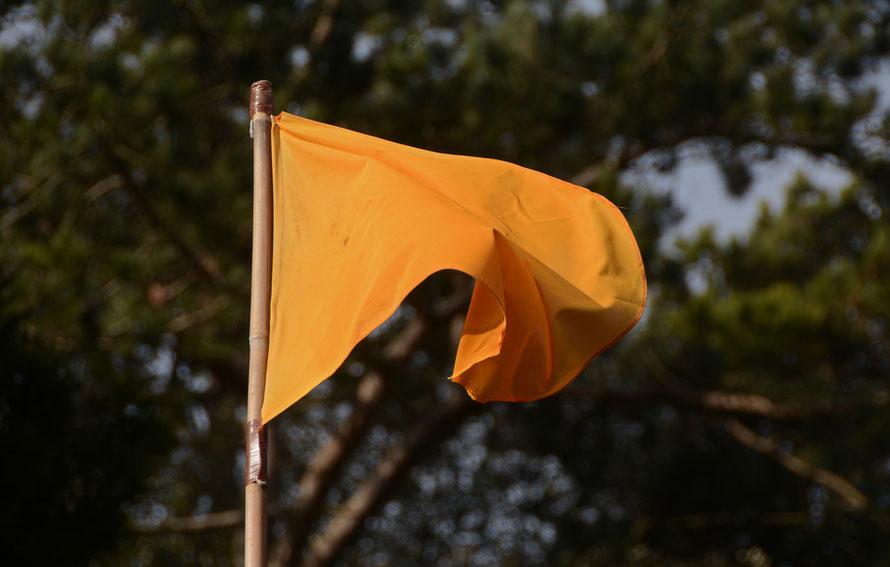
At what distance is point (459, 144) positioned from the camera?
732 centimetres

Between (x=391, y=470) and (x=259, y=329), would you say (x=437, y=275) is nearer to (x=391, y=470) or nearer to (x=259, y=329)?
(x=391, y=470)

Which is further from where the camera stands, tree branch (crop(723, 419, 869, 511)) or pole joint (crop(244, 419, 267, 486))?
tree branch (crop(723, 419, 869, 511))

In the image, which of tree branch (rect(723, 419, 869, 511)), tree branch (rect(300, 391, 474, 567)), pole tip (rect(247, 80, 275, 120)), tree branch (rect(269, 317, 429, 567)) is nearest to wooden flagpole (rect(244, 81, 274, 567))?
pole tip (rect(247, 80, 275, 120))

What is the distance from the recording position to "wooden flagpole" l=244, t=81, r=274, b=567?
2248mm

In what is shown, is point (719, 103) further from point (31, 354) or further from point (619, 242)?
point (619, 242)

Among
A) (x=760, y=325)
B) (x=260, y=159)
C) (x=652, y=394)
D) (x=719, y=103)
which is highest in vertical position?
(x=260, y=159)

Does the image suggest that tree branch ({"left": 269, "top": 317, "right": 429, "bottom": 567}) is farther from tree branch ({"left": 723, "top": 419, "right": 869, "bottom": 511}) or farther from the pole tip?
the pole tip

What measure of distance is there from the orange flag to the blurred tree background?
2658 mm

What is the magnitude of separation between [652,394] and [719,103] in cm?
233

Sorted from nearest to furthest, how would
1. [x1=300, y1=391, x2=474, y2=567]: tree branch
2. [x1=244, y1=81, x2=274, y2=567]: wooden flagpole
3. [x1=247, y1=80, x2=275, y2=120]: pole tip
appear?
[x1=244, y1=81, x2=274, y2=567]: wooden flagpole → [x1=247, y1=80, x2=275, y2=120]: pole tip → [x1=300, y1=391, x2=474, y2=567]: tree branch

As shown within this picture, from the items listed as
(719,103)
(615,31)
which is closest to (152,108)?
(615,31)

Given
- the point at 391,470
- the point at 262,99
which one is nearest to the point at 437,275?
the point at 391,470

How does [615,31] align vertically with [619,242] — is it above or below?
below

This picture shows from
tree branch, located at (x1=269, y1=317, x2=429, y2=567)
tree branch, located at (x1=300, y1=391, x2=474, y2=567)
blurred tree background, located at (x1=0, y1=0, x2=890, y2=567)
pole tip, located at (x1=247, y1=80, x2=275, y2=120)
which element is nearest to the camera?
pole tip, located at (x1=247, y1=80, x2=275, y2=120)
